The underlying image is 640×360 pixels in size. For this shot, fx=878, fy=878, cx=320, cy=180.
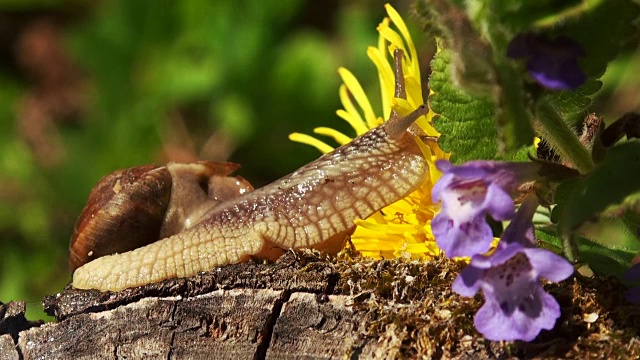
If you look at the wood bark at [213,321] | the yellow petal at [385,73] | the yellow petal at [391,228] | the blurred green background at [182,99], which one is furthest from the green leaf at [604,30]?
the blurred green background at [182,99]

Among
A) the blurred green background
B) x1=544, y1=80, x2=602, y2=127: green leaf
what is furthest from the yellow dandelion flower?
the blurred green background

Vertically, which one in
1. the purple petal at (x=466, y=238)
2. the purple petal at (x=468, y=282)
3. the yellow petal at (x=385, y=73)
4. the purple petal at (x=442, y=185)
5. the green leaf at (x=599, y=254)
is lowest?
the green leaf at (x=599, y=254)

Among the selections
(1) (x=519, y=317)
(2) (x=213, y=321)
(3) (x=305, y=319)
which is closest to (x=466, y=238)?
(1) (x=519, y=317)

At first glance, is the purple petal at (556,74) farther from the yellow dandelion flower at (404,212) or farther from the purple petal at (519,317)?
the yellow dandelion flower at (404,212)

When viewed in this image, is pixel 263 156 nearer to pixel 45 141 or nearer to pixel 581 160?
pixel 45 141

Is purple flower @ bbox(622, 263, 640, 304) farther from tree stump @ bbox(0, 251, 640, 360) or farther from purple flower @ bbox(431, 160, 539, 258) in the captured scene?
purple flower @ bbox(431, 160, 539, 258)

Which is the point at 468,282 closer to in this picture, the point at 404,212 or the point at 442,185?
the point at 442,185
